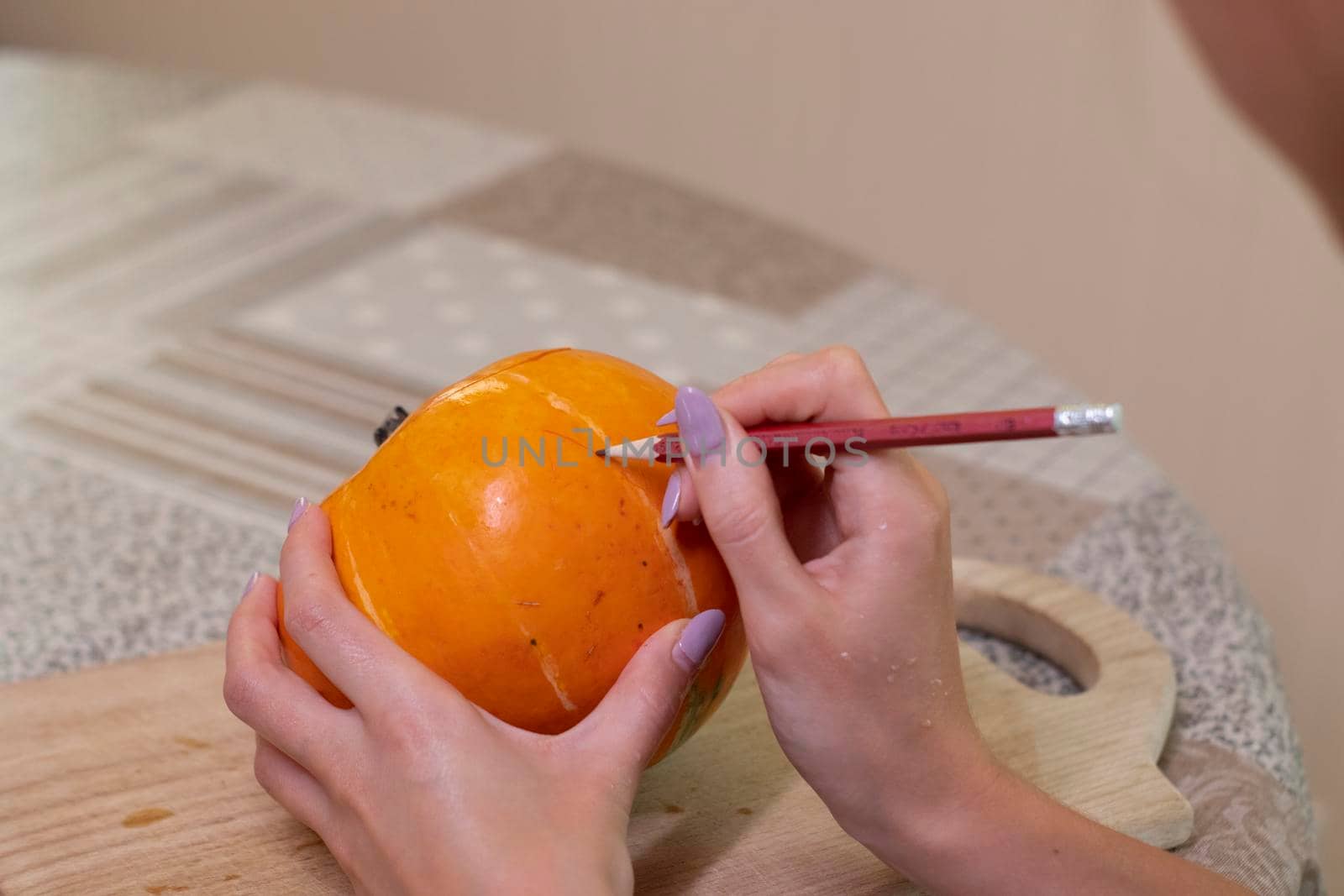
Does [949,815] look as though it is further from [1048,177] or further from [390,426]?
[1048,177]

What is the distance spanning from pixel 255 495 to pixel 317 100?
4.50 feet

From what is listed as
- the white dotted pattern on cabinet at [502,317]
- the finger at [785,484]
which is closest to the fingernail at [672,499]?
the finger at [785,484]

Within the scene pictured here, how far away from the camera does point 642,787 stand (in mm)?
1103

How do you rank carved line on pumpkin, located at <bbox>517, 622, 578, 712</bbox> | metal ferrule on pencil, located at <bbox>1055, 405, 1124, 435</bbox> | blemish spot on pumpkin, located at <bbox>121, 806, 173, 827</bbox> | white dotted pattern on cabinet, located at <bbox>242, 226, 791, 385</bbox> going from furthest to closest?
white dotted pattern on cabinet, located at <bbox>242, 226, 791, 385</bbox> < blemish spot on pumpkin, located at <bbox>121, 806, 173, 827</bbox> < carved line on pumpkin, located at <bbox>517, 622, 578, 712</bbox> < metal ferrule on pencil, located at <bbox>1055, 405, 1124, 435</bbox>

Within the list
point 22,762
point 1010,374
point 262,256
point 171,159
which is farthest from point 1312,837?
point 171,159

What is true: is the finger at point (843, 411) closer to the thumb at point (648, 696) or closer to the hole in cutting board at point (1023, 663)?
the thumb at point (648, 696)

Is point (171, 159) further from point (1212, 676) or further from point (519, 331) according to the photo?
point (1212, 676)

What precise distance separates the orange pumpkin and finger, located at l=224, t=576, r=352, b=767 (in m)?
0.03

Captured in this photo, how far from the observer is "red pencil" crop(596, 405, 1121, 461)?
72 cm

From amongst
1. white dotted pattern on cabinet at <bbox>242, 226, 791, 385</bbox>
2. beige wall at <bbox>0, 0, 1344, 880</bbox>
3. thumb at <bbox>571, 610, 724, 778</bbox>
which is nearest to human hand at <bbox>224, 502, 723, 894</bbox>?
thumb at <bbox>571, 610, 724, 778</bbox>

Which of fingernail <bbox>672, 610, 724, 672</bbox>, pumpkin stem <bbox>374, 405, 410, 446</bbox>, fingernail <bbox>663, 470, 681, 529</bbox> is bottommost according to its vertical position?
pumpkin stem <bbox>374, 405, 410, 446</bbox>

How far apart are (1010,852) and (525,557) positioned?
1.21 ft

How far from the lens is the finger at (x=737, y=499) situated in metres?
0.84

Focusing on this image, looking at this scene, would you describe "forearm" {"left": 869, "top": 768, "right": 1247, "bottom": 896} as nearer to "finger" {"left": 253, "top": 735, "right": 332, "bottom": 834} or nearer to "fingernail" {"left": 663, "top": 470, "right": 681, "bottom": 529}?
"fingernail" {"left": 663, "top": 470, "right": 681, "bottom": 529}
